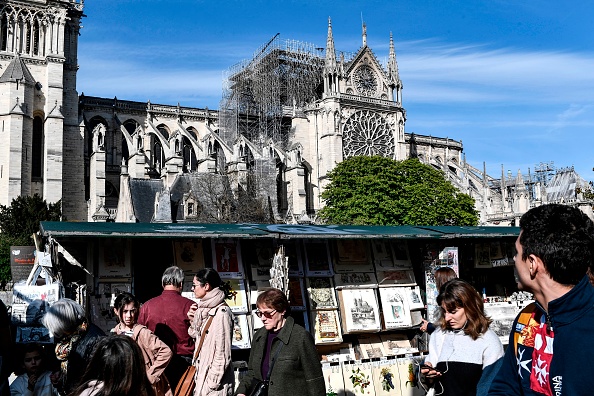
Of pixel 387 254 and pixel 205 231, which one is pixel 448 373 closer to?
pixel 205 231

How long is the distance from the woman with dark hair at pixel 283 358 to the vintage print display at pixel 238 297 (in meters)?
2.98

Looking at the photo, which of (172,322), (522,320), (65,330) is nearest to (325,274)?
(172,322)

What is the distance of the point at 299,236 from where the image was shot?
7180 millimetres

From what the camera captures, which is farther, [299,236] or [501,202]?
[501,202]

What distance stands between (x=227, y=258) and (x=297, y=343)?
3.46 metres

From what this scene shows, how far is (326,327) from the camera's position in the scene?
7625 millimetres

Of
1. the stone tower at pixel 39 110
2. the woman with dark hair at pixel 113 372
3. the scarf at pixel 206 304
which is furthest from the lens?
the stone tower at pixel 39 110

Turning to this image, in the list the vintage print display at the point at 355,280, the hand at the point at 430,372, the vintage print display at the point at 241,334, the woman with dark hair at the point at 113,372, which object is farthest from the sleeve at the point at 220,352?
the vintage print display at the point at 355,280

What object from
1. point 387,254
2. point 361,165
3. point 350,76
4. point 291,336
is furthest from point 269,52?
point 291,336

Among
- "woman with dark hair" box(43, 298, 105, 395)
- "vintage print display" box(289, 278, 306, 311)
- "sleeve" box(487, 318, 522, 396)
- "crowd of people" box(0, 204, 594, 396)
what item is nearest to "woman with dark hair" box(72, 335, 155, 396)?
"crowd of people" box(0, 204, 594, 396)

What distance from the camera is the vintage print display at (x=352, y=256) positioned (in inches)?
317

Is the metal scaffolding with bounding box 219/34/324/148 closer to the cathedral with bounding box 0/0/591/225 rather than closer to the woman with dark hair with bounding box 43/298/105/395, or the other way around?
the cathedral with bounding box 0/0/591/225

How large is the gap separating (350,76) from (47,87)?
69.7 ft

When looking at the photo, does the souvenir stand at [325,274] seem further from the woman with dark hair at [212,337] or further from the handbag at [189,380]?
the handbag at [189,380]
